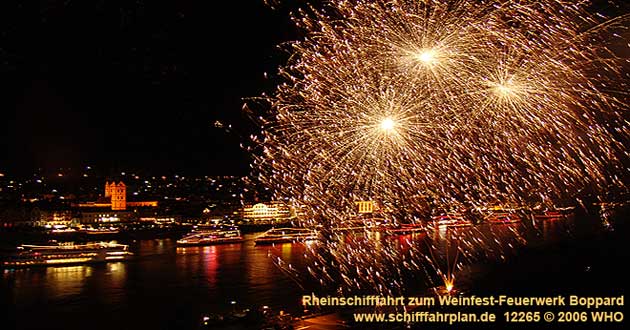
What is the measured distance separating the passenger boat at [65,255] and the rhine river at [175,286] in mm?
516

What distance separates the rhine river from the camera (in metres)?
9.68

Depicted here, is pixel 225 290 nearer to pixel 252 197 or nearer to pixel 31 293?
pixel 31 293

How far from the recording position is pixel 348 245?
20.6 metres

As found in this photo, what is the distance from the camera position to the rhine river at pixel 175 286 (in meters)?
9.68

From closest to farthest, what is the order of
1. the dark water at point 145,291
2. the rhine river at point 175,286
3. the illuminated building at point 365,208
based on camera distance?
the rhine river at point 175,286, the dark water at point 145,291, the illuminated building at point 365,208

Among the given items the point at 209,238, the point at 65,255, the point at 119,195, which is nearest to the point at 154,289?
the point at 65,255

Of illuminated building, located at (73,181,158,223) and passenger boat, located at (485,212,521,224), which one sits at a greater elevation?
illuminated building, located at (73,181,158,223)

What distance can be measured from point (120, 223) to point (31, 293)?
92.2 feet

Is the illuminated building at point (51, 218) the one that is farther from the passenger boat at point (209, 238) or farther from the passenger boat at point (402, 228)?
the passenger boat at point (402, 228)

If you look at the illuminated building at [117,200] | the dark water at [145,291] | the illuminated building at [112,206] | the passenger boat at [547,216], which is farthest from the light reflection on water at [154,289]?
the illuminated building at [117,200]

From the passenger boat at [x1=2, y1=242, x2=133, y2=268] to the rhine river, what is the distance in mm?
516

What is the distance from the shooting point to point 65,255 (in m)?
18.9

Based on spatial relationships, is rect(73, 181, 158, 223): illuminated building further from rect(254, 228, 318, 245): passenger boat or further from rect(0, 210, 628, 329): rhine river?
rect(0, 210, 628, 329): rhine river

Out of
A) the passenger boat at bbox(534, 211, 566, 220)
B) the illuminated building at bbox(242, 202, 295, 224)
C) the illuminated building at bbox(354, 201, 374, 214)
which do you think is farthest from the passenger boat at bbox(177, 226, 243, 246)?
the passenger boat at bbox(534, 211, 566, 220)
